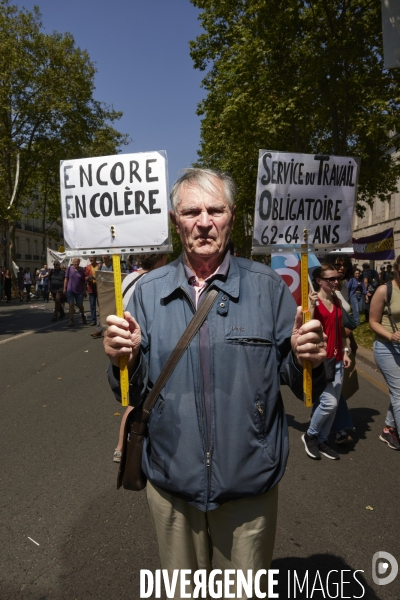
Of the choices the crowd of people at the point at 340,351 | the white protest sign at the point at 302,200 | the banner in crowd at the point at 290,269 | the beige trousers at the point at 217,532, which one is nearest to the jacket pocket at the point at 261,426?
the beige trousers at the point at 217,532

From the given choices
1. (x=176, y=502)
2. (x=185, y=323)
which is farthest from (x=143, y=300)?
(x=176, y=502)

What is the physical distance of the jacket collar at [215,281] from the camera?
7.14 feet

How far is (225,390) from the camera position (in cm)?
209

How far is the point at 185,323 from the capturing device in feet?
7.12

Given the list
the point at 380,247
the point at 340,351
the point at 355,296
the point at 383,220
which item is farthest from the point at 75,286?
the point at 383,220

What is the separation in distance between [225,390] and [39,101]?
3374cm

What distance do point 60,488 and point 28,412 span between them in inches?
97.3

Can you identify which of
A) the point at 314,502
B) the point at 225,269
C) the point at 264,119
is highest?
the point at 264,119

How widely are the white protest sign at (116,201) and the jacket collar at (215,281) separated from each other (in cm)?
48

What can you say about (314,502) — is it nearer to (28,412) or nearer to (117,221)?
(117,221)

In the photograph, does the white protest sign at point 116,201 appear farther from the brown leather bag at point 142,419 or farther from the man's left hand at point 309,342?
the man's left hand at point 309,342

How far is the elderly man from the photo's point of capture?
2.09 meters

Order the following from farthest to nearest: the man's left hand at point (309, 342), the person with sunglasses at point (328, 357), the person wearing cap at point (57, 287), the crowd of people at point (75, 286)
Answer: the person wearing cap at point (57, 287)
the crowd of people at point (75, 286)
the person with sunglasses at point (328, 357)
the man's left hand at point (309, 342)

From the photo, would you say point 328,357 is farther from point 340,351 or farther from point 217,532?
point 217,532
